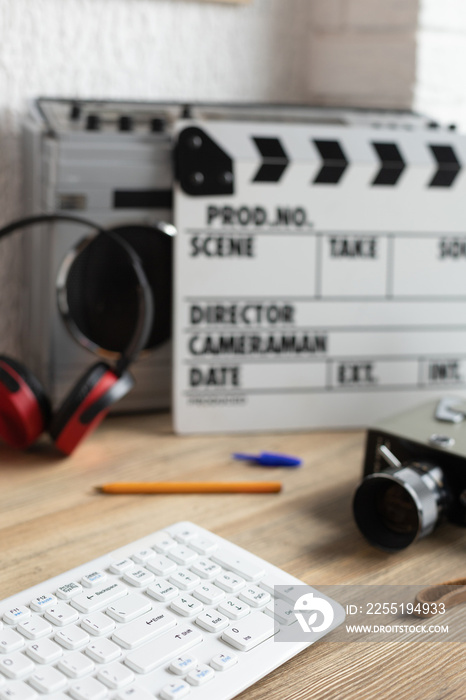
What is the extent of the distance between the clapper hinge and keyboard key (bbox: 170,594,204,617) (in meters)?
0.43

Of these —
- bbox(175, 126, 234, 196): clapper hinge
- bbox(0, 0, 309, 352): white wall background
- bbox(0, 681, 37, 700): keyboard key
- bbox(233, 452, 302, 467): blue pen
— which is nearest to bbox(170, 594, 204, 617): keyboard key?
bbox(0, 681, 37, 700): keyboard key

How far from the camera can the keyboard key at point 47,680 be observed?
1.27 feet

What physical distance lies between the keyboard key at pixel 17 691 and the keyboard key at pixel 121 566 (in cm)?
12

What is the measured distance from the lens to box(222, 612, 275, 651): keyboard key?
0.43 m

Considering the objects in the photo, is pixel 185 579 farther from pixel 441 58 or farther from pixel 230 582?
pixel 441 58

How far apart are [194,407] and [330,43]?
619 millimetres

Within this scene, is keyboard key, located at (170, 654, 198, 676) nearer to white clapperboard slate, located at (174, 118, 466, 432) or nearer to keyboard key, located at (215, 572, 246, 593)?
keyboard key, located at (215, 572, 246, 593)

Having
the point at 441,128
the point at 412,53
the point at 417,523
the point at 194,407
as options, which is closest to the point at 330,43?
the point at 412,53

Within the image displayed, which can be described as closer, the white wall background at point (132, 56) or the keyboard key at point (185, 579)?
the keyboard key at point (185, 579)

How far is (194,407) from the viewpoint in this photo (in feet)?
2.59

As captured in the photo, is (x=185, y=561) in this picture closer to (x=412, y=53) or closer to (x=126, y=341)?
(x=126, y=341)

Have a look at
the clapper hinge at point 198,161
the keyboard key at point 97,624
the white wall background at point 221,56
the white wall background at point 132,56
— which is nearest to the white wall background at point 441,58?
the white wall background at point 221,56

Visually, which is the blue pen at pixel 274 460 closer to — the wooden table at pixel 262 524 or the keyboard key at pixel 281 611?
the wooden table at pixel 262 524

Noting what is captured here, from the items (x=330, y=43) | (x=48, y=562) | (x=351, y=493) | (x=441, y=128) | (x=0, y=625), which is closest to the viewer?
(x=0, y=625)
